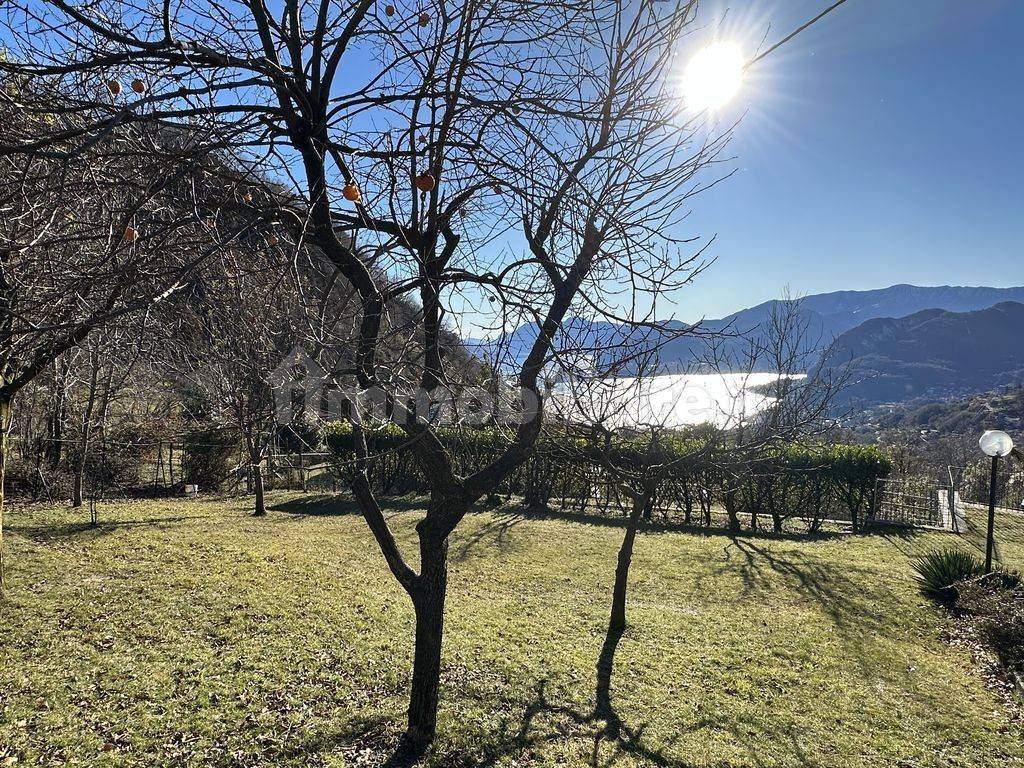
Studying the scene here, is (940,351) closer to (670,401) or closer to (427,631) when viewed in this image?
(670,401)

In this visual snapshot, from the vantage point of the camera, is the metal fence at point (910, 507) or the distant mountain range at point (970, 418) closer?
the metal fence at point (910, 507)

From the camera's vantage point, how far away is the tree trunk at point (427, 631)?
11.1 feet

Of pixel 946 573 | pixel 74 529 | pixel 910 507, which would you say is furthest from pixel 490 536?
pixel 910 507

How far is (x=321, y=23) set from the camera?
2826mm

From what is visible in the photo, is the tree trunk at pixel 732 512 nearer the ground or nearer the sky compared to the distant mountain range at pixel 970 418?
nearer the ground

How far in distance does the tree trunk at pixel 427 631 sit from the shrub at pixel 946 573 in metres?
7.01

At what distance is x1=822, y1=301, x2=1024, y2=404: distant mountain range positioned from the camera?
90125 mm

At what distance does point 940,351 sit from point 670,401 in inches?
4971

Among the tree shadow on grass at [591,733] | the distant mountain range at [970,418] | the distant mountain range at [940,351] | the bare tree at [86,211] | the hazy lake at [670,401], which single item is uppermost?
the distant mountain range at [940,351]

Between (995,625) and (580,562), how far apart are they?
502cm

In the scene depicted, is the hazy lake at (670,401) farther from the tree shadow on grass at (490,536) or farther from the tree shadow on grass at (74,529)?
the tree shadow on grass at (74,529)

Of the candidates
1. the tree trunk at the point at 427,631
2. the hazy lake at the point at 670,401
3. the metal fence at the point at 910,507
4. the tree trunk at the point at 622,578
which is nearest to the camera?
the tree trunk at the point at 427,631

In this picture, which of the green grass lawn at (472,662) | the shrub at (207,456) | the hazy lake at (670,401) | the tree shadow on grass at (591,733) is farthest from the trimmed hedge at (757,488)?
the tree shadow on grass at (591,733)

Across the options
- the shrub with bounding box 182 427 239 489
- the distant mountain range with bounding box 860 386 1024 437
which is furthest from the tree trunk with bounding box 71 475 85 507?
the distant mountain range with bounding box 860 386 1024 437
